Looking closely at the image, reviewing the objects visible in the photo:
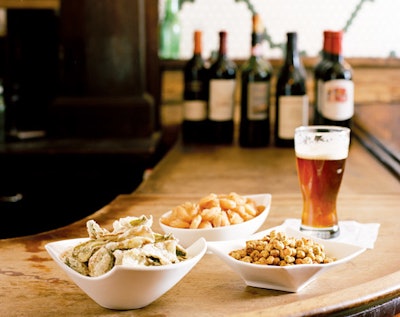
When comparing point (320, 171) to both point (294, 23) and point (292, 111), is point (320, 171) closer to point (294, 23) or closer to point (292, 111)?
point (292, 111)

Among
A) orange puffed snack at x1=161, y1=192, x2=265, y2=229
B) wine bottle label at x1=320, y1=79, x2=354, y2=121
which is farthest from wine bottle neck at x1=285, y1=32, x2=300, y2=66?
orange puffed snack at x1=161, y1=192, x2=265, y2=229

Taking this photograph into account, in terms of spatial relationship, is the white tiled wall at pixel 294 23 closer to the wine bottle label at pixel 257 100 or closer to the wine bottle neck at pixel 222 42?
the wine bottle neck at pixel 222 42

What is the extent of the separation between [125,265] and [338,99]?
169 centimetres

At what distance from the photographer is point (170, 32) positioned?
3.54m

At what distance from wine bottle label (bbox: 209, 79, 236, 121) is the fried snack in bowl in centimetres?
171

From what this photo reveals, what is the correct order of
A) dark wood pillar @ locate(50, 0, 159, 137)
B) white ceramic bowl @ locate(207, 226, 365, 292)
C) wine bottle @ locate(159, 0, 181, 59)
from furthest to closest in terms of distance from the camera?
1. wine bottle @ locate(159, 0, 181, 59)
2. dark wood pillar @ locate(50, 0, 159, 137)
3. white ceramic bowl @ locate(207, 226, 365, 292)

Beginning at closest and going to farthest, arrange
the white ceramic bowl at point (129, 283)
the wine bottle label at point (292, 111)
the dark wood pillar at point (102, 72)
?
the white ceramic bowl at point (129, 283), the wine bottle label at point (292, 111), the dark wood pillar at point (102, 72)

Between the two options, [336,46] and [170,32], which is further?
[170,32]

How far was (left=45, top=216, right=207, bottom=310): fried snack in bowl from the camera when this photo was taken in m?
0.89

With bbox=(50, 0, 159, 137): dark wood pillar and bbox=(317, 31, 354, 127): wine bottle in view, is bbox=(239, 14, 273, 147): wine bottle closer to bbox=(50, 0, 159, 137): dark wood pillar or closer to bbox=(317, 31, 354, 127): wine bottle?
bbox=(317, 31, 354, 127): wine bottle

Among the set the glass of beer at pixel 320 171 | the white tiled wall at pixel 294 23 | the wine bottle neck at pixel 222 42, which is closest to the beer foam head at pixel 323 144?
the glass of beer at pixel 320 171

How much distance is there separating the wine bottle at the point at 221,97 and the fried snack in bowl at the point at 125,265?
171 cm

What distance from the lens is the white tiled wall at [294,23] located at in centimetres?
373

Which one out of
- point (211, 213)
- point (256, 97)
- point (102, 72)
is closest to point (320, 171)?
point (211, 213)
